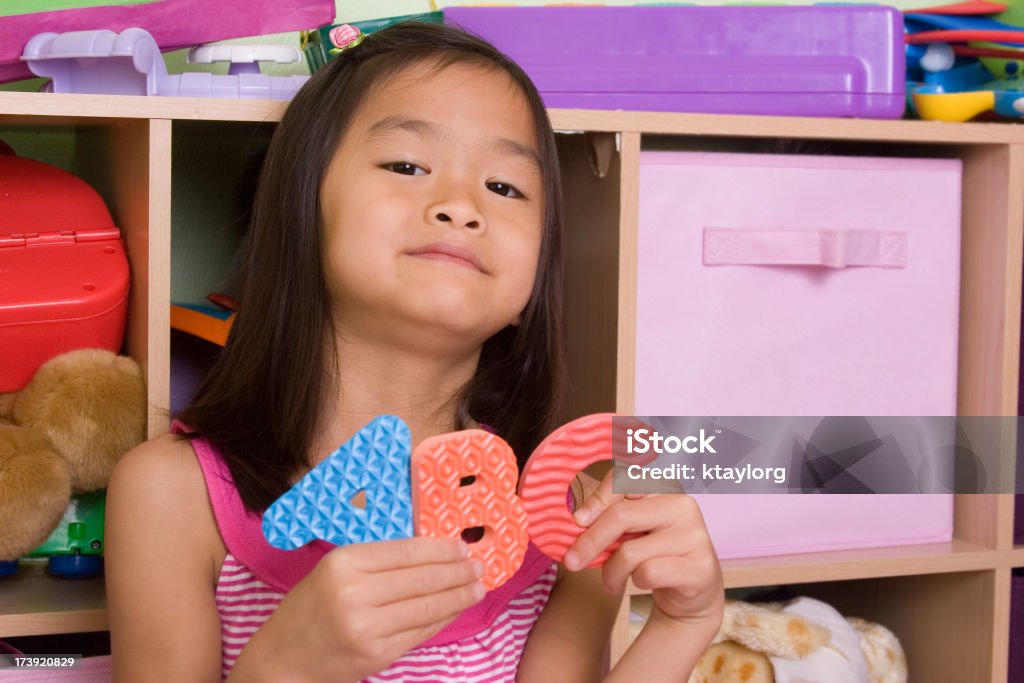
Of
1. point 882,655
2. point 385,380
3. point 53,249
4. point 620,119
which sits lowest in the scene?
point 882,655

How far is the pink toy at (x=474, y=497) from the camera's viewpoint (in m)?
0.74

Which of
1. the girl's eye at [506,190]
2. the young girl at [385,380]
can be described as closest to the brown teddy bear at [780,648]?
the young girl at [385,380]

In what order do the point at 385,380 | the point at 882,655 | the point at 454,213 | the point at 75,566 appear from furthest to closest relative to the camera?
the point at 882,655, the point at 75,566, the point at 385,380, the point at 454,213

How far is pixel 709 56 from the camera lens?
123 centimetres

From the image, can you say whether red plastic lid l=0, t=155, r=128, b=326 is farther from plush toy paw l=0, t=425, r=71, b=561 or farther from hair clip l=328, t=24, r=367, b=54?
hair clip l=328, t=24, r=367, b=54

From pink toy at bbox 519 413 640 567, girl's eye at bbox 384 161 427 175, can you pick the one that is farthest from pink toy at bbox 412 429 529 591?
girl's eye at bbox 384 161 427 175

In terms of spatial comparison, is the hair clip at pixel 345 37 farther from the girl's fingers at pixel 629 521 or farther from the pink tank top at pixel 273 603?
the girl's fingers at pixel 629 521

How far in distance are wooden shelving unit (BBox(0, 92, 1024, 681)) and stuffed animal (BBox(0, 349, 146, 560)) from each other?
29mm

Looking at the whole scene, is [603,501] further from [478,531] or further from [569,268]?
[569,268]

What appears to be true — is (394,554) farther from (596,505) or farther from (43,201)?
(43,201)

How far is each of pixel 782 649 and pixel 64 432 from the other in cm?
79

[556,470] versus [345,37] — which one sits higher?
[345,37]

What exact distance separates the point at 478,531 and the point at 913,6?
3.58 feet

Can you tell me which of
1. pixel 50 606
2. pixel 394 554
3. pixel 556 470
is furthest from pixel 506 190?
pixel 50 606
